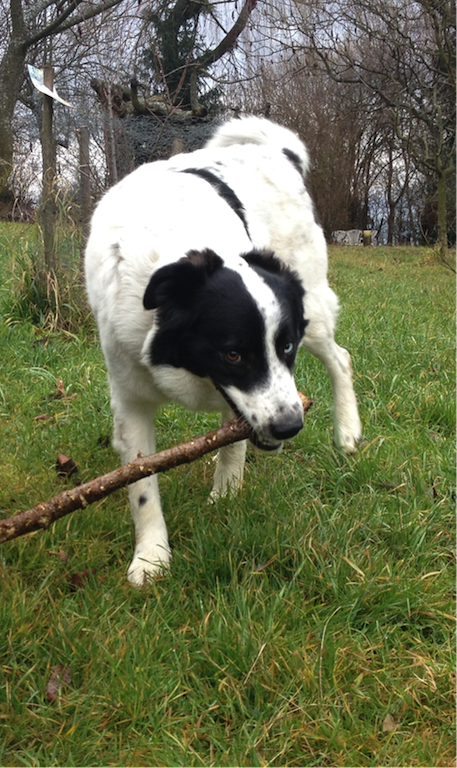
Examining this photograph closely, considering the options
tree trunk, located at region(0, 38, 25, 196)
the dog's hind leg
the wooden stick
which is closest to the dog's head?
the wooden stick

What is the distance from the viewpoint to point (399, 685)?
192 cm

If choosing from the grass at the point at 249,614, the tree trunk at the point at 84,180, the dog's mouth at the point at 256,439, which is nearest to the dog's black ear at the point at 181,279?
the dog's mouth at the point at 256,439

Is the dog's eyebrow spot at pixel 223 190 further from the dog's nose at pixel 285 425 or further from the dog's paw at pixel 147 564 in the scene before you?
the dog's paw at pixel 147 564

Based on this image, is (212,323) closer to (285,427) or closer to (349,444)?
(285,427)

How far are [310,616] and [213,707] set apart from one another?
50 centimetres

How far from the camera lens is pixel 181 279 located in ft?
7.15

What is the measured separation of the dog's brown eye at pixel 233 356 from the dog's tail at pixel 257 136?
6.72 ft

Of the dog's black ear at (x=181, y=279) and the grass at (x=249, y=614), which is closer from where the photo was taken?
the grass at (x=249, y=614)

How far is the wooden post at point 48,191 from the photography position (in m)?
5.15

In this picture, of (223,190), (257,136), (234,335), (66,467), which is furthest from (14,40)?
(234,335)

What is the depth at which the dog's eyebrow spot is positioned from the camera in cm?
298

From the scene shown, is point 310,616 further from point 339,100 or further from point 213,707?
point 339,100

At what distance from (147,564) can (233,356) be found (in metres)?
0.90

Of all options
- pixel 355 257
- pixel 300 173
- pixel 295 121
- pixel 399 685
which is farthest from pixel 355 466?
pixel 295 121
